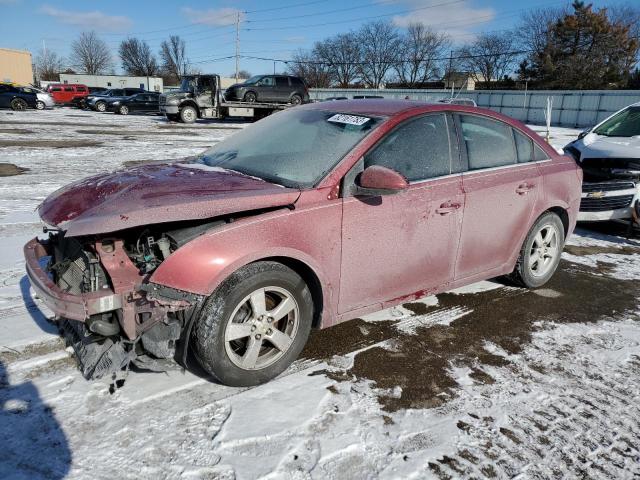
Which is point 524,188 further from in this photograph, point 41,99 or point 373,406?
point 41,99

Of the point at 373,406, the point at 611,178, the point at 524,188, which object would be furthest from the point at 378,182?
the point at 611,178

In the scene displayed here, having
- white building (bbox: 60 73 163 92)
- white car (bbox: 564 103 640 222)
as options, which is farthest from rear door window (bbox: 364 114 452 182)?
white building (bbox: 60 73 163 92)

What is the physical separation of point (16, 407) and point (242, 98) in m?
23.9

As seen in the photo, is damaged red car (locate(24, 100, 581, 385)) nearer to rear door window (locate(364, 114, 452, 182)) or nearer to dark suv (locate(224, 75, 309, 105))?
rear door window (locate(364, 114, 452, 182))

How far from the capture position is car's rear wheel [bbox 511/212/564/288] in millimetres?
4395

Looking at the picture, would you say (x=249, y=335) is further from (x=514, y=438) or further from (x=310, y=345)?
(x=514, y=438)

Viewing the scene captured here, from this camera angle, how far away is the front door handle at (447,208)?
138 inches

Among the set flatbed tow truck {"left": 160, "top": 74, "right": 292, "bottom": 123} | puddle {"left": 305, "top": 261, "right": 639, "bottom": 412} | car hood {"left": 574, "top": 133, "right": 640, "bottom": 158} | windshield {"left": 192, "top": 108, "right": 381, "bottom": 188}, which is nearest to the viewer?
puddle {"left": 305, "top": 261, "right": 639, "bottom": 412}

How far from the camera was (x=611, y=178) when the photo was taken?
6398mm

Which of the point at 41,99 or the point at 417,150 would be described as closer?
the point at 417,150

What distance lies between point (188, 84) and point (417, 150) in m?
23.7

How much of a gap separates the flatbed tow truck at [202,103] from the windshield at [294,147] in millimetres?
21494

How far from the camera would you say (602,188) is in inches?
247

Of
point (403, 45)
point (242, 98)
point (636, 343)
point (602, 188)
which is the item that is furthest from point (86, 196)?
point (403, 45)
